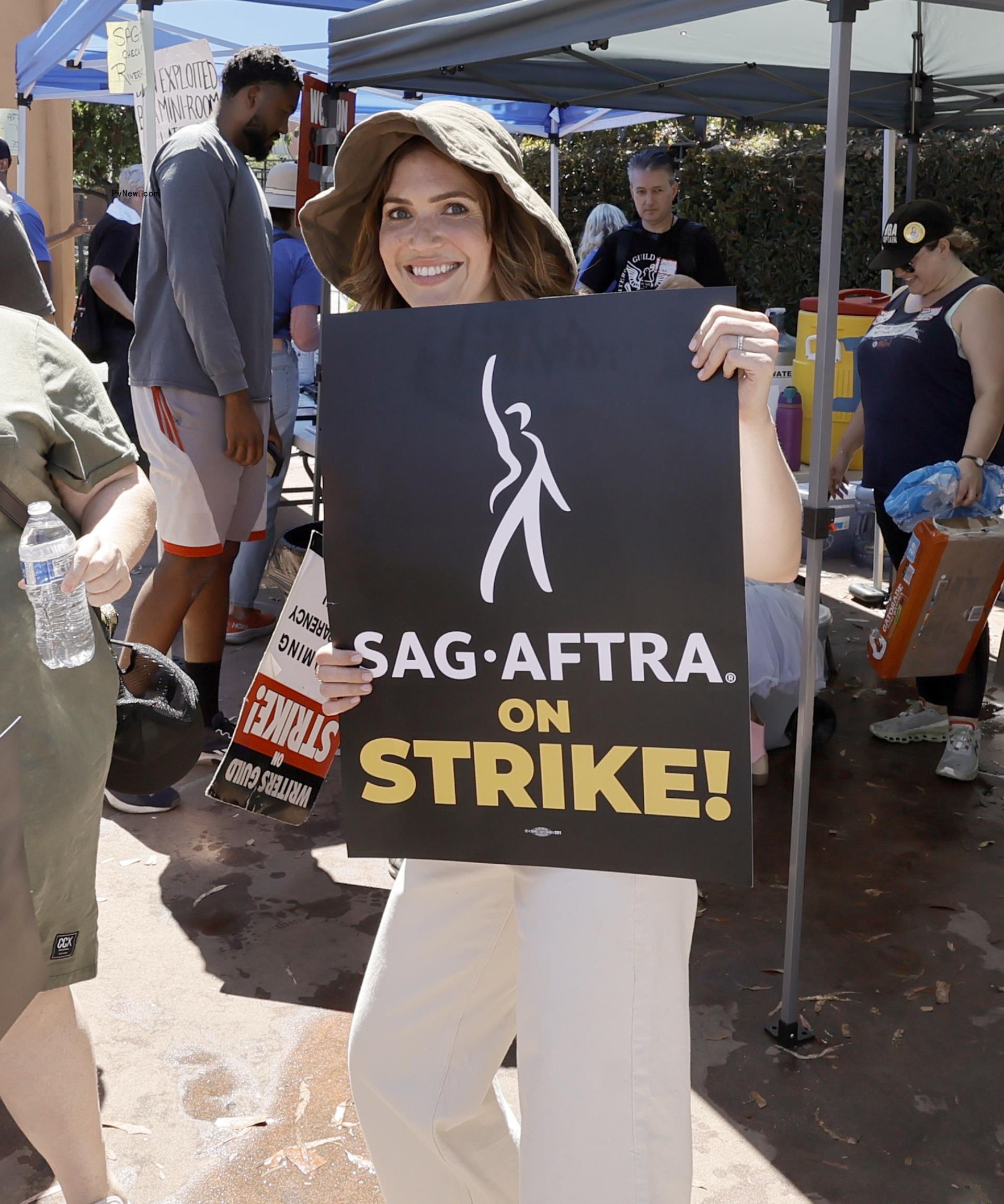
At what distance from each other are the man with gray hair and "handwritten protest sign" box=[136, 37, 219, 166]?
136cm

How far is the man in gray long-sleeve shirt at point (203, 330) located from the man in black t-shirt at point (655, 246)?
254 cm

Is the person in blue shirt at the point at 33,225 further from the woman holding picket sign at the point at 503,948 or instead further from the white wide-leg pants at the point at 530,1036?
the white wide-leg pants at the point at 530,1036

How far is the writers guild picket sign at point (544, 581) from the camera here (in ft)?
4.96

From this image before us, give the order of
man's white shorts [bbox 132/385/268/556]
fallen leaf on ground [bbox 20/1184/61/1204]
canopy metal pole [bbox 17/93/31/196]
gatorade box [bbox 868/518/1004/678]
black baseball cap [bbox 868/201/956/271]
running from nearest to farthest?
fallen leaf on ground [bbox 20/1184/61/1204], man's white shorts [bbox 132/385/268/556], gatorade box [bbox 868/518/1004/678], black baseball cap [bbox 868/201/956/271], canopy metal pole [bbox 17/93/31/196]

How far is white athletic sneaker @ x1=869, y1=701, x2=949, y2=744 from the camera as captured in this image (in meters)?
4.84

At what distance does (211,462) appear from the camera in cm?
411

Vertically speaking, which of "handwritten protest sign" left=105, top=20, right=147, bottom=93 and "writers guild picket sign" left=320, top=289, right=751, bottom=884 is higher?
"handwritten protest sign" left=105, top=20, right=147, bottom=93

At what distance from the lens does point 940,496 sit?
176 inches

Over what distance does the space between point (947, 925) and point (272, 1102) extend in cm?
193

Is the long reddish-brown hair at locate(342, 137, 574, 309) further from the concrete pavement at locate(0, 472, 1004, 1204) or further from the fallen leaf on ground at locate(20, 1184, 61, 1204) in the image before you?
the fallen leaf on ground at locate(20, 1184, 61, 1204)

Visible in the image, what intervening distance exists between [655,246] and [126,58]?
8.91ft

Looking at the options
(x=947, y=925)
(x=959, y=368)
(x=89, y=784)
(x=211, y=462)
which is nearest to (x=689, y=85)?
(x=959, y=368)

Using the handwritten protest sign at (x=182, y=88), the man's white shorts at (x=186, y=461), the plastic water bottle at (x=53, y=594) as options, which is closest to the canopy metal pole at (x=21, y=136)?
the handwritten protest sign at (x=182, y=88)

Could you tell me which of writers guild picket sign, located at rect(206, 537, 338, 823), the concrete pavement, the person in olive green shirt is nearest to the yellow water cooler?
the concrete pavement
